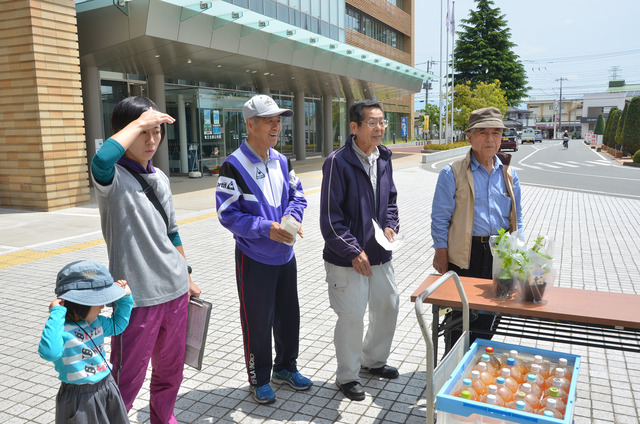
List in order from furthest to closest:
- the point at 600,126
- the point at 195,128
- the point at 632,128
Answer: the point at 600,126 → the point at 632,128 → the point at 195,128

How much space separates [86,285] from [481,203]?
252 cm

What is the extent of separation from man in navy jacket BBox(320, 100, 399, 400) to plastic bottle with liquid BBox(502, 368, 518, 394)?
1191 mm

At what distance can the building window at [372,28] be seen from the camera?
119ft

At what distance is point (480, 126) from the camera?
3443 mm

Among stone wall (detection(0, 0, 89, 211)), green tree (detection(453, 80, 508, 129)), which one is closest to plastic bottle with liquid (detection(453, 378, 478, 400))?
stone wall (detection(0, 0, 89, 211))

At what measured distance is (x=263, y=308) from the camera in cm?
344

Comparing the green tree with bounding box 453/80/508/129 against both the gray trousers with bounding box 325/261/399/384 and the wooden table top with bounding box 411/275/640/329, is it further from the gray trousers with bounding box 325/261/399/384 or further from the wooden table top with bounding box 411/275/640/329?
the wooden table top with bounding box 411/275/640/329

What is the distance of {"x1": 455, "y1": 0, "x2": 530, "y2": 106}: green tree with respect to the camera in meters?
58.8

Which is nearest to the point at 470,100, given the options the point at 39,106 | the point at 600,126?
the point at 600,126

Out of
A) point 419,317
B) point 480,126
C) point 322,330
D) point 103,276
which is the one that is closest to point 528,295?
point 419,317

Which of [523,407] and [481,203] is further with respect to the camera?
[481,203]

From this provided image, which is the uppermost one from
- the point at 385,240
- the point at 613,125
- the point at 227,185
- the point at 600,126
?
the point at 600,126

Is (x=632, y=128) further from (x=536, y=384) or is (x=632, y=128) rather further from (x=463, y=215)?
(x=536, y=384)

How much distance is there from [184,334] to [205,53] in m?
14.1
